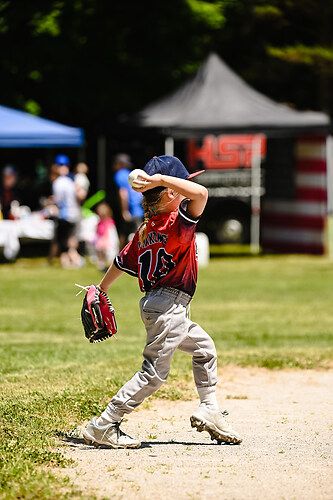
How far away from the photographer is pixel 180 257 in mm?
5367

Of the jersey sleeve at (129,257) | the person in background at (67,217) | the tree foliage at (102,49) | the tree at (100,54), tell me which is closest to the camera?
the jersey sleeve at (129,257)

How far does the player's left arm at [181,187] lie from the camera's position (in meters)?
5.05

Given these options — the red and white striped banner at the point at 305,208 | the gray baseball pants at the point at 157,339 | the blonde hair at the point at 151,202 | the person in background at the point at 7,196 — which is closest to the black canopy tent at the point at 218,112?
the red and white striped banner at the point at 305,208

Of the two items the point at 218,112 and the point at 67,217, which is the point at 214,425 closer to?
the point at 67,217

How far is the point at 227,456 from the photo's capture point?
17.4ft

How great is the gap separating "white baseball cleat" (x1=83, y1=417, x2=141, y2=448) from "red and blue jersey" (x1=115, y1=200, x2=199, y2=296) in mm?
841

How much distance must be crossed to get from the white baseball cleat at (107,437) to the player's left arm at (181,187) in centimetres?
137

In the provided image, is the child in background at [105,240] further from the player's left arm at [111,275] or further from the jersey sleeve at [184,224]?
the jersey sleeve at [184,224]

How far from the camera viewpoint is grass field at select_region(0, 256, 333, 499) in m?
5.54

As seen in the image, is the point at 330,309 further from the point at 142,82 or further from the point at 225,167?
the point at 142,82

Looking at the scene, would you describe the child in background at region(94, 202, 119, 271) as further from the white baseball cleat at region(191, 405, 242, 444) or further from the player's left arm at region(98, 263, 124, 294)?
the white baseball cleat at region(191, 405, 242, 444)

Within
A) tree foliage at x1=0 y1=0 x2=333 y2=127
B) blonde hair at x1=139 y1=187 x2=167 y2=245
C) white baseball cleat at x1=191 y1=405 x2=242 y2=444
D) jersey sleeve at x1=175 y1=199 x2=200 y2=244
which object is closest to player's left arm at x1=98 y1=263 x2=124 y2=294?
blonde hair at x1=139 y1=187 x2=167 y2=245

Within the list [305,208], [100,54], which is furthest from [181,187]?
[100,54]

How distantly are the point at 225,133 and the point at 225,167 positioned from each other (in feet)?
4.15
